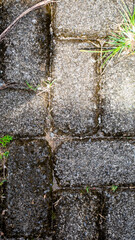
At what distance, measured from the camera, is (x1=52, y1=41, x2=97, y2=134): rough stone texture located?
1957 mm

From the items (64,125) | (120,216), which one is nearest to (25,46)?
(64,125)

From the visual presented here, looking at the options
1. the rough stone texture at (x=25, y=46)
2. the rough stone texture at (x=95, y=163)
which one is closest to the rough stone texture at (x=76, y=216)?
the rough stone texture at (x=95, y=163)

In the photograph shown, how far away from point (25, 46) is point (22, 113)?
22.7 inches

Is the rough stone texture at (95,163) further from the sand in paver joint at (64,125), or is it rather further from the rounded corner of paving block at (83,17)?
the rounded corner of paving block at (83,17)

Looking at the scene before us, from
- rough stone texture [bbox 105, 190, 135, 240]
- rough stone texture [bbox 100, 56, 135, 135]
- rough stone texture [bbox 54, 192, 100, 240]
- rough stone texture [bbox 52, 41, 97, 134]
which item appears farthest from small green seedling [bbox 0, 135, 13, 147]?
rough stone texture [bbox 105, 190, 135, 240]

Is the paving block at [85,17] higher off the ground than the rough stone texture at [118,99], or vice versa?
the paving block at [85,17]

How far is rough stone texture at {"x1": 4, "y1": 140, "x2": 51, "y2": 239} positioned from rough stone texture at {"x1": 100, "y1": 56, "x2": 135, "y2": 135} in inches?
24.6

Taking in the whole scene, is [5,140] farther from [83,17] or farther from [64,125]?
[83,17]

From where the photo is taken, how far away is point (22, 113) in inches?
76.9

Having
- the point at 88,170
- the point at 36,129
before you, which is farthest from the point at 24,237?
the point at 36,129

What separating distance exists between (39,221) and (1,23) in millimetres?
1732

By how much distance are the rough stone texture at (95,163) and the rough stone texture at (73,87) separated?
20cm

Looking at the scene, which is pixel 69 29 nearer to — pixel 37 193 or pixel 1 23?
pixel 1 23

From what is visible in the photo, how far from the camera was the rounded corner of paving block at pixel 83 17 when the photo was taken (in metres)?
1.95
